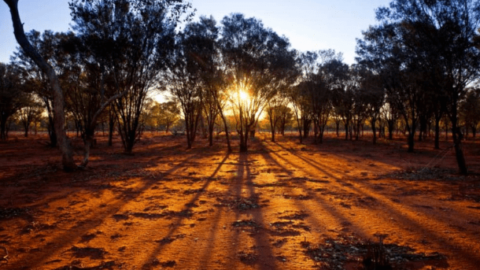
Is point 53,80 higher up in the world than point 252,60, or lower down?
lower down

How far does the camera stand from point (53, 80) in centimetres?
1243

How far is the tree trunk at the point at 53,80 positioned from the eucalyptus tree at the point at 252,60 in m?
15.0

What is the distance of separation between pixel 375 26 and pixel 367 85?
633cm

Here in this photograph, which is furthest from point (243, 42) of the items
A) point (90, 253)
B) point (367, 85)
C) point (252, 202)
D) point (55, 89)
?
point (90, 253)

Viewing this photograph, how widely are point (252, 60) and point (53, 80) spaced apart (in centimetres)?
1642

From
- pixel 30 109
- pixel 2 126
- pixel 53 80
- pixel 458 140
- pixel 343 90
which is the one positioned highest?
pixel 343 90

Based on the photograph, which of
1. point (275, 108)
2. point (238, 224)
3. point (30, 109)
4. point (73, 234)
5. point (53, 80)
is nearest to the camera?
point (73, 234)

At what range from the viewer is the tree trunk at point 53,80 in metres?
11.3

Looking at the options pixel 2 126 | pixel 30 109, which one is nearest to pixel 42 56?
pixel 2 126

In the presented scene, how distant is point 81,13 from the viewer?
54.9ft

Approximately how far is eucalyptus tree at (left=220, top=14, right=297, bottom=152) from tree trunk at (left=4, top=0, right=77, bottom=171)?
589 inches

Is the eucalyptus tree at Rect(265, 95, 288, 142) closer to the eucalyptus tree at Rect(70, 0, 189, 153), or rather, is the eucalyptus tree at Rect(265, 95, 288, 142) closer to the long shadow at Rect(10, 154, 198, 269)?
the eucalyptus tree at Rect(70, 0, 189, 153)

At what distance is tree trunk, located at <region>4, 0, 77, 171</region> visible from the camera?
11.3m

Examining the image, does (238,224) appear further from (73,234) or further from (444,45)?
(444,45)
